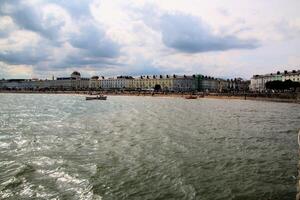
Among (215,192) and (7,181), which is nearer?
(215,192)

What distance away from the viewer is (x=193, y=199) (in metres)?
13.5

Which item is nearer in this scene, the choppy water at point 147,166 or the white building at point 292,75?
the choppy water at point 147,166

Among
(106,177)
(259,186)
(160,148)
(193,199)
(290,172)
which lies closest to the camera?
(193,199)

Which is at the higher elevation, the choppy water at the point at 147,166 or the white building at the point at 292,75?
the white building at the point at 292,75

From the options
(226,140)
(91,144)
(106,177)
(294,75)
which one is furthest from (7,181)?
(294,75)

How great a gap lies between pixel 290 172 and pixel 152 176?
6.53 metres

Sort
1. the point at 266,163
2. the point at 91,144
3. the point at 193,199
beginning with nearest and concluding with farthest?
1. the point at 193,199
2. the point at 266,163
3. the point at 91,144

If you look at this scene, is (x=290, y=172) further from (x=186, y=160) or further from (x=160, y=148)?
(x=160, y=148)

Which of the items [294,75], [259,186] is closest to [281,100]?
[294,75]

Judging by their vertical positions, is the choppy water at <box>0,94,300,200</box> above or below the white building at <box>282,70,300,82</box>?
below

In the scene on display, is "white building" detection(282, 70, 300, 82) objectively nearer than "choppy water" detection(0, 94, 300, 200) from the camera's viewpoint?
No

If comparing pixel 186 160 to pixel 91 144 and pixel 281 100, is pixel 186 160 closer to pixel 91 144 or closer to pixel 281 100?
pixel 91 144

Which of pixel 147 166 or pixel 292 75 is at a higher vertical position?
pixel 292 75

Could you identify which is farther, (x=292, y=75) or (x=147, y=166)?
(x=292, y=75)
